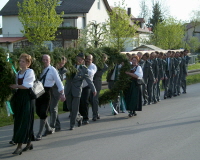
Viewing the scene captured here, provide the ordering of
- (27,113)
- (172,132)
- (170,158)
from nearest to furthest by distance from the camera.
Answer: (170,158)
(27,113)
(172,132)

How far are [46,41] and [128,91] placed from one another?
29.0m

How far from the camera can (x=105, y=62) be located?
1253cm

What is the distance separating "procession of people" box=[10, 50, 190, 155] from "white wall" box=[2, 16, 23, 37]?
39977 millimetres

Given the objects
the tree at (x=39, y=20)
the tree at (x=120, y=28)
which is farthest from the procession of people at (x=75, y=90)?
the tree at (x=120, y=28)

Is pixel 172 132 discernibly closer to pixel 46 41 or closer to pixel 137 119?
pixel 137 119

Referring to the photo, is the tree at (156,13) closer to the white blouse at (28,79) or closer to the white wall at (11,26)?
the white wall at (11,26)

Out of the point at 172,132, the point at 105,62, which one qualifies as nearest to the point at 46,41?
the point at 105,62

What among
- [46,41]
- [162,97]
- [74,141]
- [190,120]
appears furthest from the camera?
[46,41]

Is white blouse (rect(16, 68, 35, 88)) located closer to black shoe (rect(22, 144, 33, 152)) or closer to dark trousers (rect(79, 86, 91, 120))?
black shoe (rect(22, 144, 33, 152))

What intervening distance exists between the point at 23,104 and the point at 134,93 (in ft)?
16.1

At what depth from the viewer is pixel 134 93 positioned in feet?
38.7

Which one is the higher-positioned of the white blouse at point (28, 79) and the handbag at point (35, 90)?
the white blouse at point (28, 79)

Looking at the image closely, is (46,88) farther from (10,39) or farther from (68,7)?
(68,7)

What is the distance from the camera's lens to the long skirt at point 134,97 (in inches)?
462
